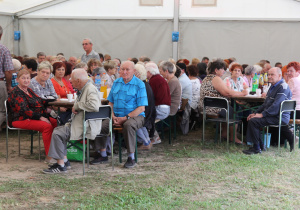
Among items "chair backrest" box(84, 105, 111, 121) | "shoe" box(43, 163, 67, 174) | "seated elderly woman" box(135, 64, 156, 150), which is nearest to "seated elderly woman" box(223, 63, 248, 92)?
"seated elderly woman" box(135, 64, 156, 150)

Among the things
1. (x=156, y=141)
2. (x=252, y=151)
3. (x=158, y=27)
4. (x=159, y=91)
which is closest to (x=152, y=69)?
(x=159, y=91)

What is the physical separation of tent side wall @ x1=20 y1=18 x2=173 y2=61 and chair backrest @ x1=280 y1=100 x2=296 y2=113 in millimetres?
6378

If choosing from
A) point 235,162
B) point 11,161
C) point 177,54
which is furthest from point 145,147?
point 177,54

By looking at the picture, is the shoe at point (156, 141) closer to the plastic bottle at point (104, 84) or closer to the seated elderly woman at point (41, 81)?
the plastic bottle at point (104, 84)

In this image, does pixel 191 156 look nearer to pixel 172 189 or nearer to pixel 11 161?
pixel 172 189

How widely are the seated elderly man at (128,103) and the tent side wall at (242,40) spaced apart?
6729mm

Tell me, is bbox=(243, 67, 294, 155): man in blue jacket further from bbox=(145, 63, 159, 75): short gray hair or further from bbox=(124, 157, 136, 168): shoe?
bbox=(124, 157, 136, 168): shoe

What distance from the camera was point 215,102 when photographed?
20.1 feet

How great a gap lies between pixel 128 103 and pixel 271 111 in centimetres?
195

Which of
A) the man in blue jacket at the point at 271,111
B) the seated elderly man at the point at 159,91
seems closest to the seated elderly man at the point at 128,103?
the seated elderly man at the point at 159,91

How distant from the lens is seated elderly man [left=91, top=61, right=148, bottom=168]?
213 inches

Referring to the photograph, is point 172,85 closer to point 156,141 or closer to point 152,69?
point 152,69

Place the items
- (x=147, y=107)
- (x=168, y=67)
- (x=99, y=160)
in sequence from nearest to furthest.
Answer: (x=99, y=160)
(x=147, y=107)
(x=168, y=67)

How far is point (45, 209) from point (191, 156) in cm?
250
